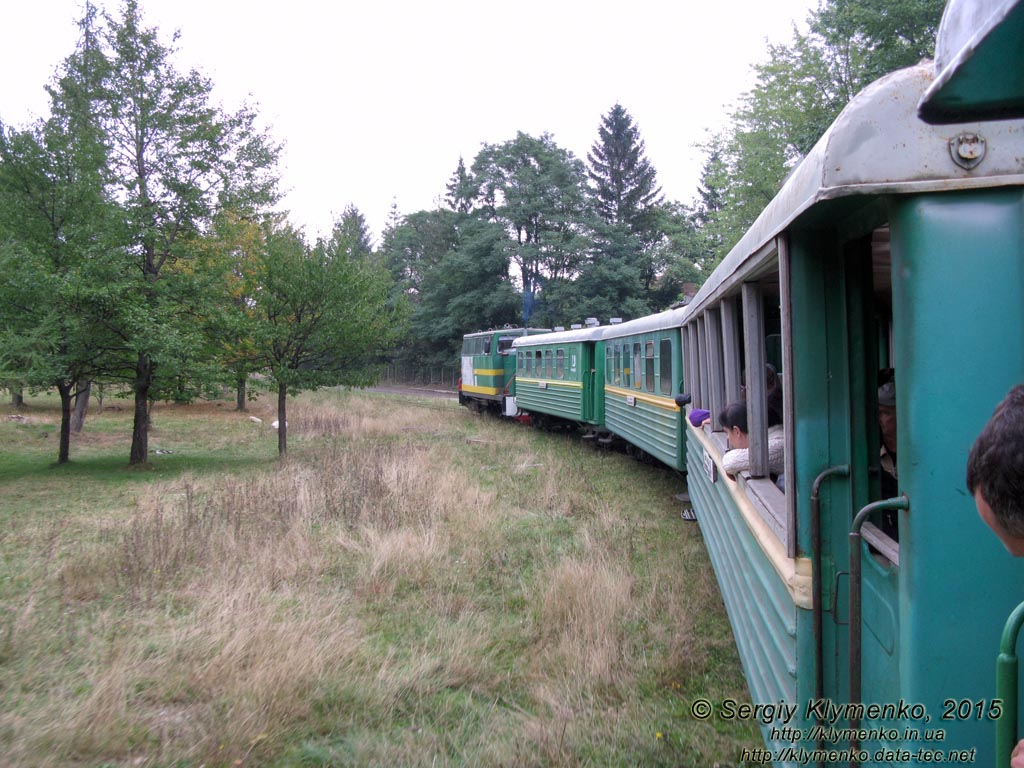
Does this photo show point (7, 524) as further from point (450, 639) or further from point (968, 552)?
point (968, 552)

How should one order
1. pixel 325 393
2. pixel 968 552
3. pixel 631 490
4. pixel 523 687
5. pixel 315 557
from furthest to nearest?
pixel 325 393 < pixel 631 490 < pixel 315 557 < pixel 523 687 < pixel 968 552


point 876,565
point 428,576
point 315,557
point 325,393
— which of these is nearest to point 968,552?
point 876,565

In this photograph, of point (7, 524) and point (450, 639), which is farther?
point (7, 524)

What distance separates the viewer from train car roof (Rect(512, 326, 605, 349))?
1452cm

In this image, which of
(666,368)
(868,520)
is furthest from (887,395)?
(666,368)

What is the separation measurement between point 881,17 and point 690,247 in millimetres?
22183

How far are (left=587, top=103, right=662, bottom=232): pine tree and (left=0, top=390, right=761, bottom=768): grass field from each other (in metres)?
38.2

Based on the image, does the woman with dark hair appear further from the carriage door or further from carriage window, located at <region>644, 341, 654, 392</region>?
carriage window, located at <region>644, 341, 654, 392</region>

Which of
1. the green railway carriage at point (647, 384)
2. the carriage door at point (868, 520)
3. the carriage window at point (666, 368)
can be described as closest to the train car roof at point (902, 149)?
the carriage door at point (868, 520)

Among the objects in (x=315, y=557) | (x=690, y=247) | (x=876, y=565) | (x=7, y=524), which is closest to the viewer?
(x=876, y=565)

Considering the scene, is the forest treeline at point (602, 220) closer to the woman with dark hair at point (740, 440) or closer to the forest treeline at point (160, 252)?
the forest treeline at point (160, 252)

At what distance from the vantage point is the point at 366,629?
17.3 feet

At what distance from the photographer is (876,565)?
2084 millimetres

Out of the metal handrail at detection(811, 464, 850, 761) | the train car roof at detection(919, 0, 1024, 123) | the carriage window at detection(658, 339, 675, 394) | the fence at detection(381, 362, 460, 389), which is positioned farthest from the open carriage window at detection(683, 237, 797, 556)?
the fence at detection(381, 362, 460, 389)
